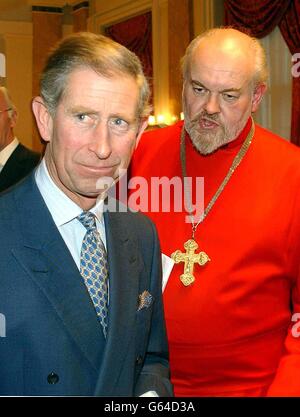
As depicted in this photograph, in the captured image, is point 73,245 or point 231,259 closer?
point 73,245

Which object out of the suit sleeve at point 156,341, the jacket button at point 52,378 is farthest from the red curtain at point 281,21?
the jacket button at point 52,378

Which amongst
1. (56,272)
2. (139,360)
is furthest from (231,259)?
(56,272)

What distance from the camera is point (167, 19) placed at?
29.4ft

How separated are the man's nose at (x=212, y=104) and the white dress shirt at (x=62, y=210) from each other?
2.79 ft

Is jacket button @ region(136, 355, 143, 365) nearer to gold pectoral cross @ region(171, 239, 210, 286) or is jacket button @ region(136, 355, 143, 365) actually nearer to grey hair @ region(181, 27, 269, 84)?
gold pectoral cross @ region(171, 239, 210, 286)

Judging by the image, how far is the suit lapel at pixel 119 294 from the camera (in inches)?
51.4

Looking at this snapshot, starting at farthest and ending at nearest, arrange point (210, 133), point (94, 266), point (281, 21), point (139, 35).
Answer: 1. point (139, 35)
2. point (281, 21)
3. point (210, 133)
4. point (94, 266)

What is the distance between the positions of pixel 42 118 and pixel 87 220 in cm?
22

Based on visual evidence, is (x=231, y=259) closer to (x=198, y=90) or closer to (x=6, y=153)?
(x=198, y=90)

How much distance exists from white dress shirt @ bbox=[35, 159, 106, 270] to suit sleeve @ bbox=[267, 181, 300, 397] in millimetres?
942

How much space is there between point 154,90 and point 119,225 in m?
8.03

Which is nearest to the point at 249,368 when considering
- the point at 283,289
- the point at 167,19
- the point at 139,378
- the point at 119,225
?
the point at 283,289

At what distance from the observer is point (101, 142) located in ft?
4.07

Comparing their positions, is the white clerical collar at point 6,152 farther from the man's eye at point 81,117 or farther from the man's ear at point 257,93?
the man's eye at point 81,117
